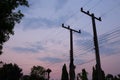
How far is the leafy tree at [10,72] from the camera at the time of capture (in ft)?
348

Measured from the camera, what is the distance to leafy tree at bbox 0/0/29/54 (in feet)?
60.1

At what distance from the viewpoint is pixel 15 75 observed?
109m

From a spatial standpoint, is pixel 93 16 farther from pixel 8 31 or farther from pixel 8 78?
pixel 8 78

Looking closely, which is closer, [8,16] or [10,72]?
[8,16]

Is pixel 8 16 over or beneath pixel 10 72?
beneath

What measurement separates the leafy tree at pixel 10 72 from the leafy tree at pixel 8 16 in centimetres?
8812

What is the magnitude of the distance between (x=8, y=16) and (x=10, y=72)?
9213cm

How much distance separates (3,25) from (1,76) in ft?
297

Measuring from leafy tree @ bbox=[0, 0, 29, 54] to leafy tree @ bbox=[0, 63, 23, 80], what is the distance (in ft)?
289

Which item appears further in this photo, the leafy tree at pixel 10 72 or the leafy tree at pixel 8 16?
the leafy tree at pixel 10 72

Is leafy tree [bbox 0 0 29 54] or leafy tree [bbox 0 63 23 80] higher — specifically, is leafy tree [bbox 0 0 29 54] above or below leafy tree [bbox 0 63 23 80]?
below

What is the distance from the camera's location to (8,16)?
63.8ft

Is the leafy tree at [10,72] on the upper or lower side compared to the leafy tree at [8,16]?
upper

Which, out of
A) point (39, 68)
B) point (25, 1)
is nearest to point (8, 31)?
point (25, 1)
